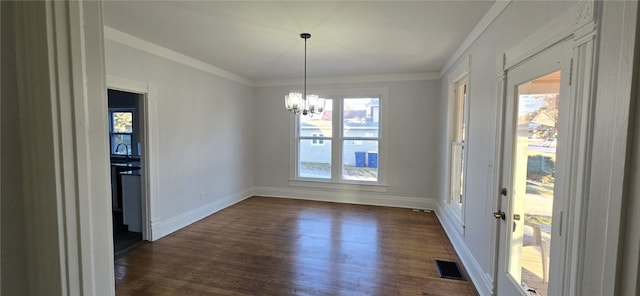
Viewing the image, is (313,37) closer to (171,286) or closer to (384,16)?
(384,16)

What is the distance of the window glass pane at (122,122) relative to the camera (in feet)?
20.3

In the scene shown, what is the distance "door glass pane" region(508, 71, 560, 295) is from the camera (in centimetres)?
162

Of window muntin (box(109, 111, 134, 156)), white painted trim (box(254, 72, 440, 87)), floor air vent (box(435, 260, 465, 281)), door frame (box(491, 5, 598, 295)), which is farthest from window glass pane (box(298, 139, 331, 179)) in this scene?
door frame (box(491, 5, 598, 295))

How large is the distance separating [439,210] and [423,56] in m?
2.53

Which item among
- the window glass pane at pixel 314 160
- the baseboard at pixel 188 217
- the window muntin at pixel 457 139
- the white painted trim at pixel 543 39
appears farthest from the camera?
the window glass pane at pixel 314 160

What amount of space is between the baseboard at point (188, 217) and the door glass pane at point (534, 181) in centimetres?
397

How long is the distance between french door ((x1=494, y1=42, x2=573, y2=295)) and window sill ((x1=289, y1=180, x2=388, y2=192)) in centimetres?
328

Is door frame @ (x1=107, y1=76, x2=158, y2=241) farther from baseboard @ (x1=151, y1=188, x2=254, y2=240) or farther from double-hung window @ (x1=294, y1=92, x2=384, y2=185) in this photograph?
double-hung window @ (x1=294, y1=92, x2=384, y2=185)

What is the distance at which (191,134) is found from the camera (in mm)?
4309

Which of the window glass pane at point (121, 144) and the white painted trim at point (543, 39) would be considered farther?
the window glass pane at point (121, 144)

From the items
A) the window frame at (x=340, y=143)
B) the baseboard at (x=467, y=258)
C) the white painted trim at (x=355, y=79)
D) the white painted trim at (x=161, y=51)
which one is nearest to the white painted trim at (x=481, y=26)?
the white painted trim at (x=355, y=79)

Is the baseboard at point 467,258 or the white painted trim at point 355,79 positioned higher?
the white painted trim at point 355,79

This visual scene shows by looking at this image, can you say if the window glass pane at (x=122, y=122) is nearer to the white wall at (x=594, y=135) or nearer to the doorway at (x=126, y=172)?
the doorway at (x=126, y=172)

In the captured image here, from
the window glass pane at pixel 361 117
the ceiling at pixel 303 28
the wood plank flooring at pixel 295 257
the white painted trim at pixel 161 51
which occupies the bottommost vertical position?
the wood plank flooring at pixel 295 257
